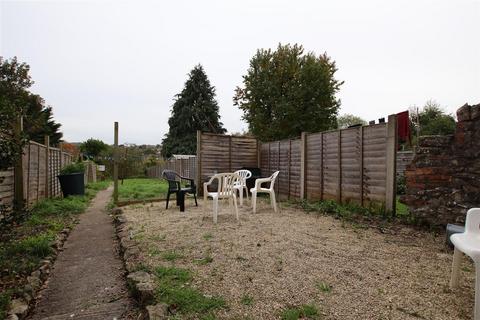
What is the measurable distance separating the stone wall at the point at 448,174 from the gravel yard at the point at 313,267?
38 centimetres

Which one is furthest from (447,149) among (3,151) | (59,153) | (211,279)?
(59,153)

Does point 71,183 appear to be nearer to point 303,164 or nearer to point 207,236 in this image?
point 207,236

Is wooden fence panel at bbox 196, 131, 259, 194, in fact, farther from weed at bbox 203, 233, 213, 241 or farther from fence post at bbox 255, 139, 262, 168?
weed at bbox 203, 233, 213, 241

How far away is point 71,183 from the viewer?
27.2 feet

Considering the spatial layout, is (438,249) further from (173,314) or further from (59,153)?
(59,153)

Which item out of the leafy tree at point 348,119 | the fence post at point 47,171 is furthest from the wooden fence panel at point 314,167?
the leafy tree at point 348,119

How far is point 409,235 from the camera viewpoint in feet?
13.3

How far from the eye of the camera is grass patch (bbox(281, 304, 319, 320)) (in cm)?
183

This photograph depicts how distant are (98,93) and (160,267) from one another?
478 inches

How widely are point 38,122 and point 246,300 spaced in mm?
5338

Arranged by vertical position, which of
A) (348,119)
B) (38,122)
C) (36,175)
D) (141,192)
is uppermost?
(348,119)

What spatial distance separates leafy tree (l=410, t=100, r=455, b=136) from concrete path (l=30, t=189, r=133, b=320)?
67.4ft

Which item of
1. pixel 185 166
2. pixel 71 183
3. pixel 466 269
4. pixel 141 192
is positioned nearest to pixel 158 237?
pixel 466 269

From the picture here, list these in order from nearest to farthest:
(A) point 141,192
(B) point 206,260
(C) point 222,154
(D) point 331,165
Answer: (B) point 206,260
(D) point 331,165
(C) point 222,154
(A) point 141,192
